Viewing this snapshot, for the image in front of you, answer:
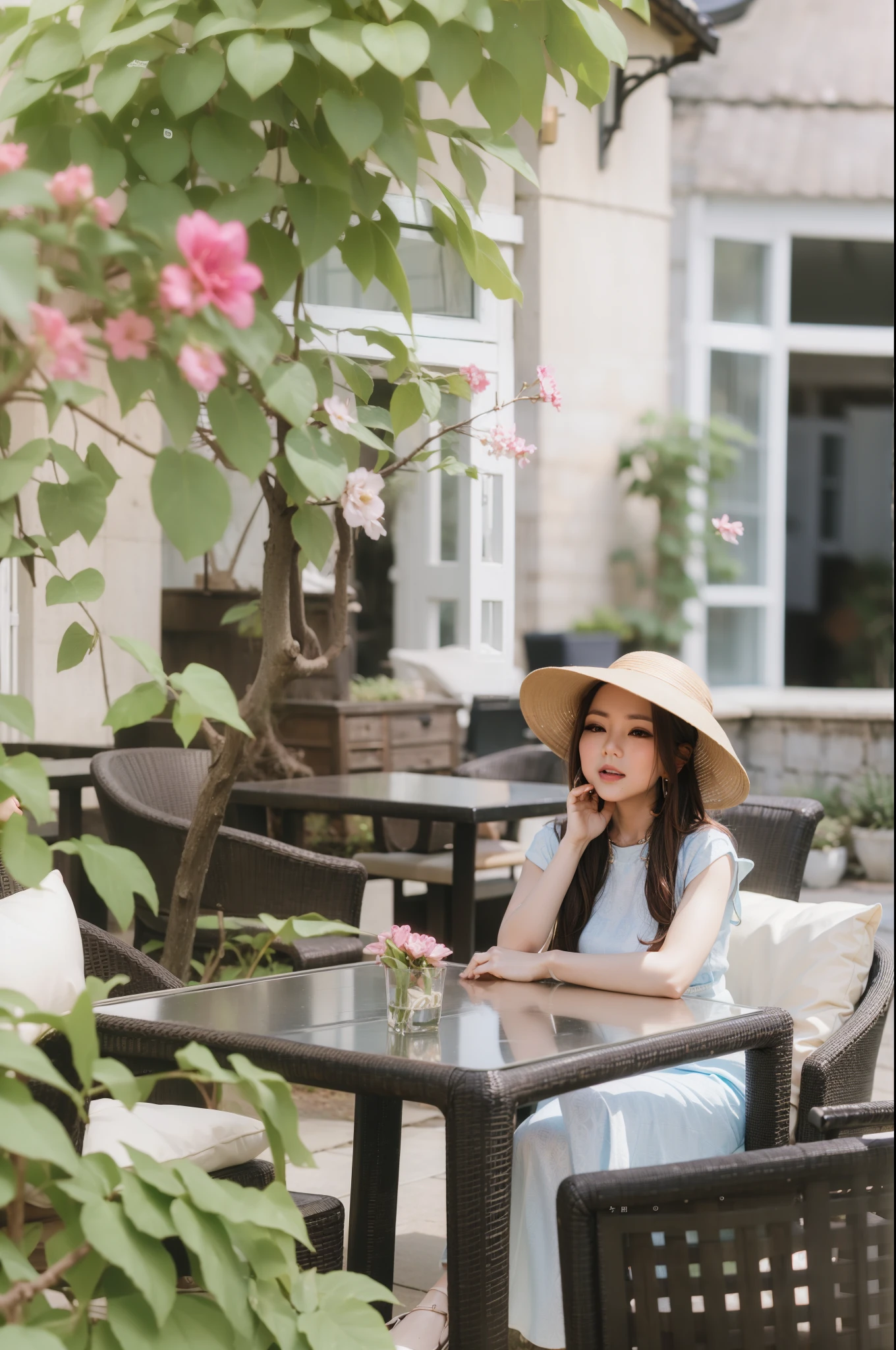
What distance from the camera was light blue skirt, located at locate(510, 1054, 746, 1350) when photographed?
80.4 inches

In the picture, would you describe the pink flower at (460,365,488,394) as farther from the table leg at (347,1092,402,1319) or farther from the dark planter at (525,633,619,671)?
the dark planter at (525,633,619,671)

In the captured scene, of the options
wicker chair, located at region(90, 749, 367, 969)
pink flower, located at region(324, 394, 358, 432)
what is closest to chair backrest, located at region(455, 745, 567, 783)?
wicker chair, located at region(90, 749, 367, 969)

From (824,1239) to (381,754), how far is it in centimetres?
540

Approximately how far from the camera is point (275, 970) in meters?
3.69

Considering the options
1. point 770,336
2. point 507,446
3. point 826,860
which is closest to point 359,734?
point 826,860

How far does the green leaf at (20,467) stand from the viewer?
130 cm

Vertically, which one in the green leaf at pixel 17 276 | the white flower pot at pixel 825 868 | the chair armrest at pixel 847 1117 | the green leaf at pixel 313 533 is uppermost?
the green leaf at pixel 17 276

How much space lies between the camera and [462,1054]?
1769 mm

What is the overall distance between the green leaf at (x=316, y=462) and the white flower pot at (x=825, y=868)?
290 inches

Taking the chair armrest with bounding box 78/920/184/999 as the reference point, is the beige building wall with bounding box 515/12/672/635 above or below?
above

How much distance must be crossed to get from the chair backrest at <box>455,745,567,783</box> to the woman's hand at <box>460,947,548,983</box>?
303 centimetres

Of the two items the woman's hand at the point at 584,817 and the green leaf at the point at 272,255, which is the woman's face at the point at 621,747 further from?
the green leaf at the point at 272,255

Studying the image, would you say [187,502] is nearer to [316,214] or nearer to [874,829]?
[316,214]

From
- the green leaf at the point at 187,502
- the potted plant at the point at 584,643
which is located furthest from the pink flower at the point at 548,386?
the potted plant at the point at 584,643
